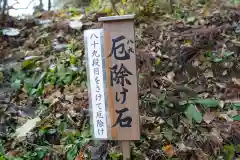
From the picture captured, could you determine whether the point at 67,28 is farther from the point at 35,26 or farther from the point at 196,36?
the point at 196,36

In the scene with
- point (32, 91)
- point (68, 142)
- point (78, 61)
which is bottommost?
point (68, 142)

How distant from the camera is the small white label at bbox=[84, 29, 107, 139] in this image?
2309mm

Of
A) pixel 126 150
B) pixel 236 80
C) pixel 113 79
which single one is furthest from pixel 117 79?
pixel 236 80

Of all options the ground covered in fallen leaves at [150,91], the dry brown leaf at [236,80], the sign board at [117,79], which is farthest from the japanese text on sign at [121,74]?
the dry brown leaf at [236,80]

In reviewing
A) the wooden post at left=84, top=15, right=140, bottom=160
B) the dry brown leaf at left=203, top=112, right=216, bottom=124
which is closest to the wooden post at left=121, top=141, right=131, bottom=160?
the wooden post at left=84, top=15, right=140, bottom=160

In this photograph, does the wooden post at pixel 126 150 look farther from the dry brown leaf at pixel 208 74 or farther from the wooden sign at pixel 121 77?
the dry brown leaf at pixel 208 74

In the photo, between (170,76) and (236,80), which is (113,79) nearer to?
(170,76)

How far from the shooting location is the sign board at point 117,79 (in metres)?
2.27

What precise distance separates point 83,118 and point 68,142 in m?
0.32

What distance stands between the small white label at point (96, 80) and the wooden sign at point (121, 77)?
0.16ft

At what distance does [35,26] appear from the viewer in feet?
17.0

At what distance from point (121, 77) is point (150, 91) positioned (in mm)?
974

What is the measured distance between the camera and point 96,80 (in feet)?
7.70

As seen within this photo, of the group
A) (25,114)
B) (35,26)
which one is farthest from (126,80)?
(35,26)
